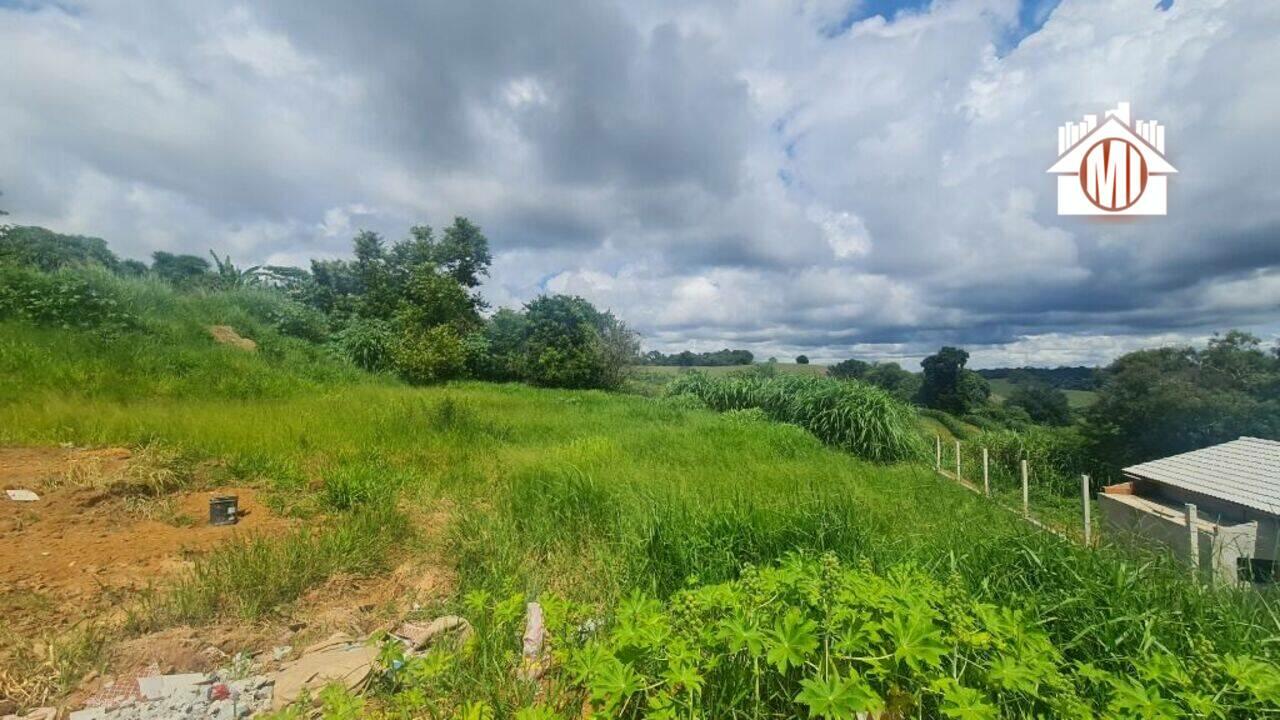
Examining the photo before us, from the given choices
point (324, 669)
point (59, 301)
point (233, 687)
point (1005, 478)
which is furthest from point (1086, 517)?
point (59, 301)

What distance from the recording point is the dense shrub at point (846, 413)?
378 inches

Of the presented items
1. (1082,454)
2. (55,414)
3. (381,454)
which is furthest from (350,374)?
(1082,454)

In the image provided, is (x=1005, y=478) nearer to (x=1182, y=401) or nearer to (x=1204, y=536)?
(x=1182, y=401)

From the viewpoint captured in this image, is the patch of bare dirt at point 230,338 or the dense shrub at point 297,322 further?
the dense shrub at point 297,322

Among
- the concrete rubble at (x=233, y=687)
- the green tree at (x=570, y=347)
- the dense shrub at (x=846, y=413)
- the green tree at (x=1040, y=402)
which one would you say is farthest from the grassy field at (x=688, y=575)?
the green tree at (x=1040, y=402)

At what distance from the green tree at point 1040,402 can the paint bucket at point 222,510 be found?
1360 inches

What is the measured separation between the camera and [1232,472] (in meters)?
5.78

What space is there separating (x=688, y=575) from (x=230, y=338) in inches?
577

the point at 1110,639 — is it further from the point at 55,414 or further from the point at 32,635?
the point at 55,414

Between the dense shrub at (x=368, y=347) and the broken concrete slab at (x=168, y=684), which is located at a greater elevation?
the dense shrub at (x=368, y=347)

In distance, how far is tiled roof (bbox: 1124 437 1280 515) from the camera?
16.8ft

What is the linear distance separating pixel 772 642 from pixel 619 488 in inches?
109

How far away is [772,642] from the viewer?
1.36 metres

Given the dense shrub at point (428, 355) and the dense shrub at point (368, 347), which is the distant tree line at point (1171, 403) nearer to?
the dense shrub at point (428, 355)
